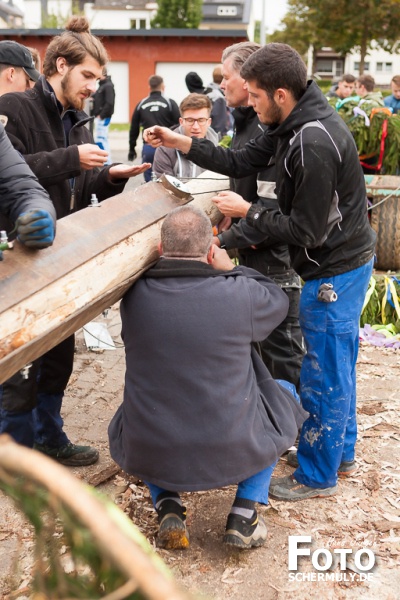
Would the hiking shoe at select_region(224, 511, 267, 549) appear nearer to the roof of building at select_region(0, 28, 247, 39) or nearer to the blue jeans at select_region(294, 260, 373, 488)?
the blue jeans at select_region(294, 260, 373, 488)

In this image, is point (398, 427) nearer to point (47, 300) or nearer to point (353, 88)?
point (47, 300)

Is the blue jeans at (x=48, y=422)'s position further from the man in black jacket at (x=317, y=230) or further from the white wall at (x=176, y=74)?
the white wall at (x=176, y=74)

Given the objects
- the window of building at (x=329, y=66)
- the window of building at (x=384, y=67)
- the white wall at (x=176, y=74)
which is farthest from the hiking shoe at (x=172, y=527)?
the window of building at (x=329, y=66)

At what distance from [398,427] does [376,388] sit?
0.76 meters

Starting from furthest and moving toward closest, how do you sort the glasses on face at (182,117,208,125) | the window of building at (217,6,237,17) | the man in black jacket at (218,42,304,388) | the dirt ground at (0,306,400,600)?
the window of building at (217,6,237,17) < the glasses on face at (182,117,208,125) < the man in black jacket at (218,42,304,388) < the dirt ground at (0,306,400,600)

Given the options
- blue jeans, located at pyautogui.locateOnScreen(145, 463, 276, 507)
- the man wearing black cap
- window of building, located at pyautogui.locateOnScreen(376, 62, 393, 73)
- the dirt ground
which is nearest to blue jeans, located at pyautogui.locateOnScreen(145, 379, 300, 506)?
blue jeans, located at pyautogui.locateOnScreen(145, 463, 276, 507)

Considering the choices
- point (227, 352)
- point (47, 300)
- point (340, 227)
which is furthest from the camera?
point (340, 227)

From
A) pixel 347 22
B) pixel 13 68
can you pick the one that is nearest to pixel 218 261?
pixel 13 68

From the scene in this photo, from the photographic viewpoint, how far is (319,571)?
322 cm

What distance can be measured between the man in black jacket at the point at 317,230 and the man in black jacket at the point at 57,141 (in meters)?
0.77

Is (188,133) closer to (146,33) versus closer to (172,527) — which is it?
(172,527)

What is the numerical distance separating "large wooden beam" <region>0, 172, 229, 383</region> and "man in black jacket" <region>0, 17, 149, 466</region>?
317mm

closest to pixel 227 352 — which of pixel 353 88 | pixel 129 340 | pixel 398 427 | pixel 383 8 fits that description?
pixel 129 340

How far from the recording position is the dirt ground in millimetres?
3121
